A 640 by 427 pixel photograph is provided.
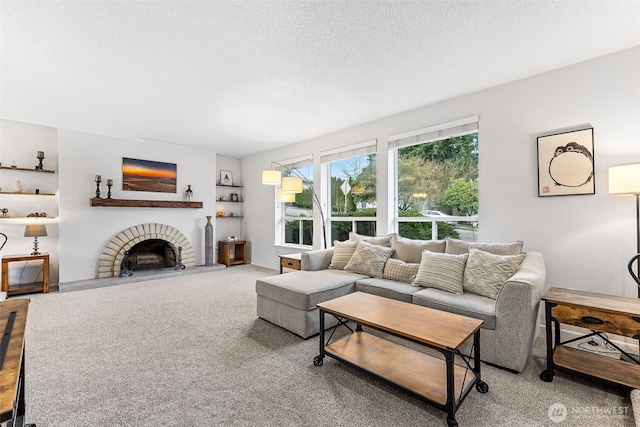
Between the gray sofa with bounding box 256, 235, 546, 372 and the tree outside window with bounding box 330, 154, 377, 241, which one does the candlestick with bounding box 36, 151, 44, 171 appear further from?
the tree outside window with bounding box 330, 154, 377, 241

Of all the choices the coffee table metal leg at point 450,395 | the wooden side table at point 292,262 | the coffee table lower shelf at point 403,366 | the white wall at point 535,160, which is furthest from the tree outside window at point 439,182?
the coffee table metal leg at point 450,395

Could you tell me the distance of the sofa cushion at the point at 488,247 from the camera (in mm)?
2684

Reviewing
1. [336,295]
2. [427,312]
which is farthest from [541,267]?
[336,295]

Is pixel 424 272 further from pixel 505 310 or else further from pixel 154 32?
pixel 154 32

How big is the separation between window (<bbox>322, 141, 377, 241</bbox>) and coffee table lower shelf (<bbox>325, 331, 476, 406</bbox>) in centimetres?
237

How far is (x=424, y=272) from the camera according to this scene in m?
2.83

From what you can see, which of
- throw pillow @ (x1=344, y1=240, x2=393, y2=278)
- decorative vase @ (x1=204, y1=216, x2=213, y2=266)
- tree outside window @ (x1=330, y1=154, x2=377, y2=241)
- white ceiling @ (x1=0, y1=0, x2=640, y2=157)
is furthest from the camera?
decorative vase @ (x1=204, y1=216, x2=213, y2=266)

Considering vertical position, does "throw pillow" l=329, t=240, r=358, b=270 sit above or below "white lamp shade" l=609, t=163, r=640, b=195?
below

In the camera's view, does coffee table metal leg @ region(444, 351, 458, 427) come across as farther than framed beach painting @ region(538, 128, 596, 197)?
No

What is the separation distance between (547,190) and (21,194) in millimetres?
7145

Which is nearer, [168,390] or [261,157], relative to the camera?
[168,390]

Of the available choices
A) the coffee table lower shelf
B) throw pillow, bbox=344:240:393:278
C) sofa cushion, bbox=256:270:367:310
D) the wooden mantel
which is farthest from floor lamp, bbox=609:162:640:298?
the wooden mantel

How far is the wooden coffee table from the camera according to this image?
5.27 feet

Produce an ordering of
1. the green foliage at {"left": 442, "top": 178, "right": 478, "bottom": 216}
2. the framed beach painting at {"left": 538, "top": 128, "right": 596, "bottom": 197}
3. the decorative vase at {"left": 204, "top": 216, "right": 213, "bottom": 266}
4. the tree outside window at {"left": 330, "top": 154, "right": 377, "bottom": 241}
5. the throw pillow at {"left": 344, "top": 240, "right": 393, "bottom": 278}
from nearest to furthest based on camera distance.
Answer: the framed beach painting at {"left": 538, "top": 128, "right": 596, "bottom": 197} < the throw pillow at {"left": 344, "top": 240, "right": 393, "bottom": 278} < the green foliage at {"left": 442, "top": 178, "right": 478, "bottom": 216} < the tree outside window at {"left": 330, "top": 154, "right": 377, "bottom": 241} < the decorative vase at {"left": 204, "top": 216, "right": 213, "bottom": 266}
